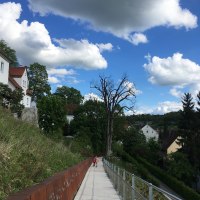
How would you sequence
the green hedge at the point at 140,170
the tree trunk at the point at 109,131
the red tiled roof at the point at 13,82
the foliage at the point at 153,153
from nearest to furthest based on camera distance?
the green hedge at the point at 140,170 < the red tiled roof at the point at 13,82 < the tree trunk at the point at 109,131 < the foliage at the point at 153,153

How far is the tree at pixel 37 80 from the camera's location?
100500 millimetres

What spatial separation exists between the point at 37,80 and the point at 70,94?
139 ft

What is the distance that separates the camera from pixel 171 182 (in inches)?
2387

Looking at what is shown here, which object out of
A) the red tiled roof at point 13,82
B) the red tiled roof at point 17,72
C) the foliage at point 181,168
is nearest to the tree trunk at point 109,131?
the foliage at point 181,168

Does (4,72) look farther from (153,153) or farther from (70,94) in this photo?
(70,94)

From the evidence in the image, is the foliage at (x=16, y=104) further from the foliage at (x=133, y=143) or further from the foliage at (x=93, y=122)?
the foliage at (x=133, y=143)

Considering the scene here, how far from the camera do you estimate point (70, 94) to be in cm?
14250

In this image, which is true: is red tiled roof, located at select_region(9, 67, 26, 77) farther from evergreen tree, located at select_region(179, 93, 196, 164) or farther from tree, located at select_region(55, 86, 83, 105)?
tree, located at select_region(55, 86, 83, 105)

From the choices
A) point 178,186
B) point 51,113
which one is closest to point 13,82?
point 51,113

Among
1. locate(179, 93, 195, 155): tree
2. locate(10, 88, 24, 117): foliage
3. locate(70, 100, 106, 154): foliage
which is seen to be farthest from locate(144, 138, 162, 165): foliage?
locate(10, 88, 24, 117): foliage

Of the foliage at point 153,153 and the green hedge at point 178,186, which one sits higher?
the foliage at point 153,153

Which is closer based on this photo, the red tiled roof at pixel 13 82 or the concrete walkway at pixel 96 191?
the concrete walkway at pixel 96 191

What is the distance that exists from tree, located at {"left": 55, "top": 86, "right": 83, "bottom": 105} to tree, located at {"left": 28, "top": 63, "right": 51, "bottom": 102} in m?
36.4

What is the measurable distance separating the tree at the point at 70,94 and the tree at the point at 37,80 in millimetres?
36379
